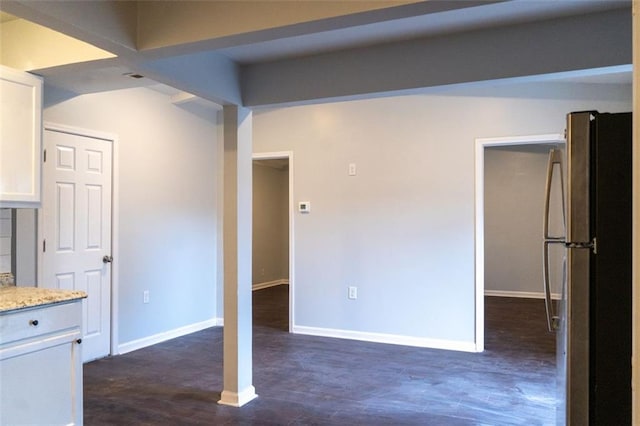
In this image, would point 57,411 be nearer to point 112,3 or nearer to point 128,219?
point 112,3

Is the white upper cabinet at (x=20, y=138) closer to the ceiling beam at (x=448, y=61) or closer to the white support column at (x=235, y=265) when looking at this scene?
the white support column at (x=235, y=265)

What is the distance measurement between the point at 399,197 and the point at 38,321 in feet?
11.1

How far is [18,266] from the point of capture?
3324 millimetres

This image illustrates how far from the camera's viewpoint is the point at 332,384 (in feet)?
11.7

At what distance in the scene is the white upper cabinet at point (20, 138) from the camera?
2549mm

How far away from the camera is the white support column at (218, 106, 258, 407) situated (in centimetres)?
320

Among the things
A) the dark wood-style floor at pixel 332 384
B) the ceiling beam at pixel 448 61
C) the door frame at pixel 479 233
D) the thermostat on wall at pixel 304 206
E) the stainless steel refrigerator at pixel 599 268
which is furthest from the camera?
the thermostat on wall at pixel 304 206

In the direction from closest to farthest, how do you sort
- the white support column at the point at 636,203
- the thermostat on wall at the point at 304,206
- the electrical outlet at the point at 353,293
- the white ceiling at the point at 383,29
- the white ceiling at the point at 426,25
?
1. the white support column at the point at 636,203
2. the white ceiling at the point at 383,29
3. the white ceiling at the point at 426,25
4. the electrical outlet at the point at 353,293
5. the thermostat on wall at the point at 304,206

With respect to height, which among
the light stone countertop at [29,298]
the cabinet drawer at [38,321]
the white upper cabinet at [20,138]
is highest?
the white upper cabinet at [20,138]

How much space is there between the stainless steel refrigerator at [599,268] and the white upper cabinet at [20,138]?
269 cm

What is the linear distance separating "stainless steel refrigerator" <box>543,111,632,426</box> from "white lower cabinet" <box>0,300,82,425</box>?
7.17 feet

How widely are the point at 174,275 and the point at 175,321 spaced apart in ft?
1.57

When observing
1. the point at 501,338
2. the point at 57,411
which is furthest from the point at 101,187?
the point at 501,338

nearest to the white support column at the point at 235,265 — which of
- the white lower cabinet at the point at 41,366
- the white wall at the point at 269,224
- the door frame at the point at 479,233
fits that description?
the white lower cabinet at the point at 41,366
